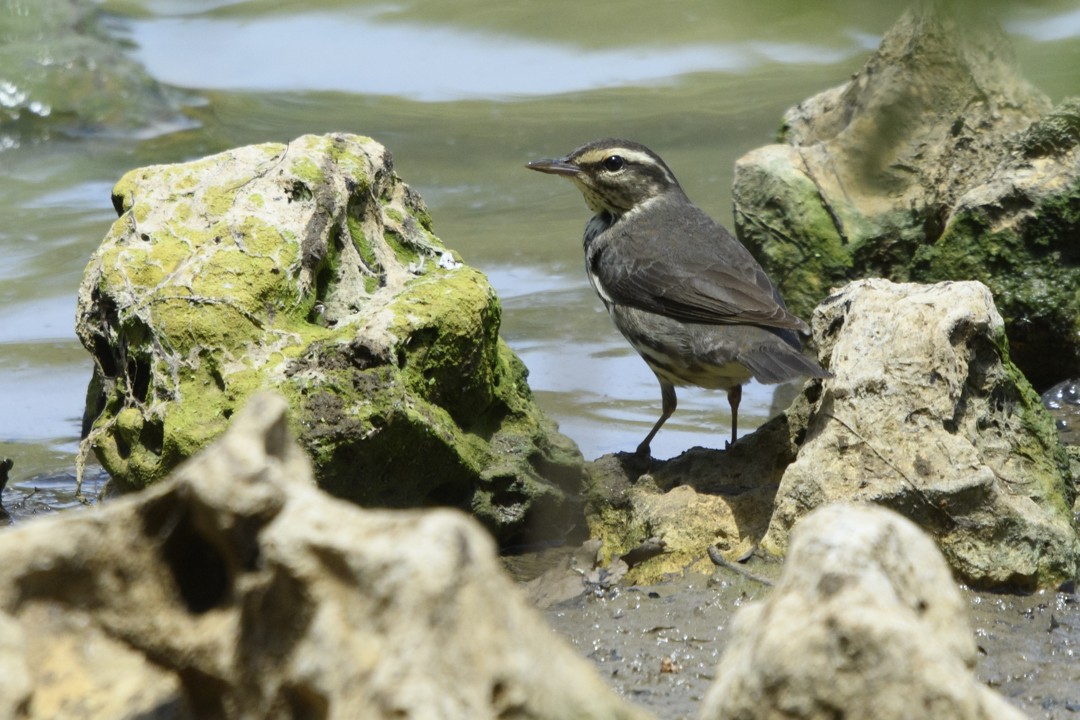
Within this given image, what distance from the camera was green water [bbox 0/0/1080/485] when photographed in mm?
8094

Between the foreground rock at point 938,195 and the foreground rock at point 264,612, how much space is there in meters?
4.89

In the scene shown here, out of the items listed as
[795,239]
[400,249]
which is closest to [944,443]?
[400,249]

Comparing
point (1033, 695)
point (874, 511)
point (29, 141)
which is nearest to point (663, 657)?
point (1033, 695)

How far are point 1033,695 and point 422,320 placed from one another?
238 cm

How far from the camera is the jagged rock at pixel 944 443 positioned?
480 centimetres

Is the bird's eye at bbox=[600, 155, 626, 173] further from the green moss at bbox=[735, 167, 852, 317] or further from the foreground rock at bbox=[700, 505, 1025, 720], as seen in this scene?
the foreground rock at bbox=[700, 505, 1025, 720]

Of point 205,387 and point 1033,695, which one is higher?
point 205,387

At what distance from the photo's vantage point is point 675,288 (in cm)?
662

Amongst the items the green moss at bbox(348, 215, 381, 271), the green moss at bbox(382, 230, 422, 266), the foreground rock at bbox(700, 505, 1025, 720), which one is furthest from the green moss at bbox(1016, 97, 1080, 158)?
the foreground rock at bbox(700, 505, 1025, 720)

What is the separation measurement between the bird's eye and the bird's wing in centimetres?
43

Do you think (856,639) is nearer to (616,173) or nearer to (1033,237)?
(1033,237)

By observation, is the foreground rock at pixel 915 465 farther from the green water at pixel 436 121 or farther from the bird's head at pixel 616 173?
the bird's head at pixel 616 173

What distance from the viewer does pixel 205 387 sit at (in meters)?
5.10

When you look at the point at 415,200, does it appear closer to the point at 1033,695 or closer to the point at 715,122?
the point at 1033,695
